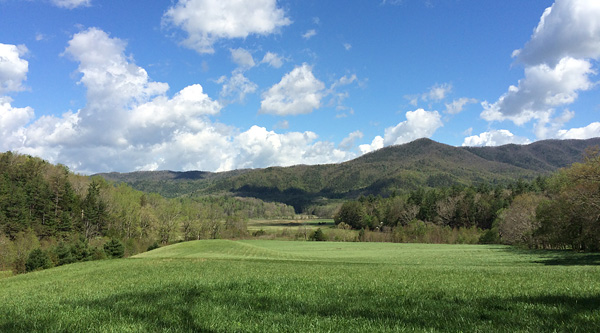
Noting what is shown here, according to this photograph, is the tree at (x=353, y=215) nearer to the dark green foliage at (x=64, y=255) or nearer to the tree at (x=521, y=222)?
the tree at (x=521, y=222)

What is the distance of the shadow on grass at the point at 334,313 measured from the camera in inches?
249

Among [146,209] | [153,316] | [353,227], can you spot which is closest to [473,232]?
[353,227]

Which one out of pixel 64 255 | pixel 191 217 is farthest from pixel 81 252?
pixel 191 217

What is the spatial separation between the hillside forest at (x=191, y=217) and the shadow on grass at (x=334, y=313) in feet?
136

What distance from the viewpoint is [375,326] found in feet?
20.7

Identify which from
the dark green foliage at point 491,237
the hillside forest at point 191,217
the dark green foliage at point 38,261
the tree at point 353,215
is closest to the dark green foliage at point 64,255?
the hillside forest at point 191,217

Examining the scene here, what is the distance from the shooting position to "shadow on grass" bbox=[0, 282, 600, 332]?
6.34m

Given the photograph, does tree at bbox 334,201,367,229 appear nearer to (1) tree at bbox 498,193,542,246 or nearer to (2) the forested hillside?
(1) tree at bbox 498,193,542,246

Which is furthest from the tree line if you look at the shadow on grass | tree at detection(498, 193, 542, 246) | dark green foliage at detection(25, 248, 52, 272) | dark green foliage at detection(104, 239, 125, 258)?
dark green foliage at detection(25, 248, 52, 272)

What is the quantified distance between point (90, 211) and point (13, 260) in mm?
30769

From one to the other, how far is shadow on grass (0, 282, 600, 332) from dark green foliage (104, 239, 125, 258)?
63.0 meters

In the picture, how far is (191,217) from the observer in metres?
122

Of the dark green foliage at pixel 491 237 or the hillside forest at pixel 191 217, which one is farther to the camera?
the dark green foliage at pixel 491 237

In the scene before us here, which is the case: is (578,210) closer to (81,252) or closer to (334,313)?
(334,313)
